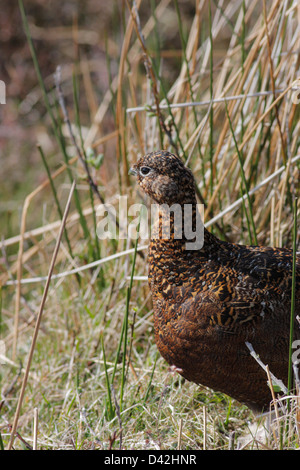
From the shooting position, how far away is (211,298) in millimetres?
1910

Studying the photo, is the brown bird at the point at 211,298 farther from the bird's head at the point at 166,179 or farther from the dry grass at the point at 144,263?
the dry grass at the point at 144,263

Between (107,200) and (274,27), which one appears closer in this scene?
(274,27)

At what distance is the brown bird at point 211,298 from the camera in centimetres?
189

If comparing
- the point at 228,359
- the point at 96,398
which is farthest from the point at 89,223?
the point at 228,359

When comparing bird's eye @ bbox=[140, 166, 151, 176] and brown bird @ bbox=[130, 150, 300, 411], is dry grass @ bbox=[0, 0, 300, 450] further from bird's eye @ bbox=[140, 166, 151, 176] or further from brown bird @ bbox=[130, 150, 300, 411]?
bird's eye @ bbox=[140, 166, 151, 176]

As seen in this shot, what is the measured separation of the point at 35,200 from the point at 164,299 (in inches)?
132

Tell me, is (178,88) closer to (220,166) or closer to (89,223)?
(220,166)

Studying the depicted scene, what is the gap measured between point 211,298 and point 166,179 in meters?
0.43

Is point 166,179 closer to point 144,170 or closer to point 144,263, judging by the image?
point 144,170

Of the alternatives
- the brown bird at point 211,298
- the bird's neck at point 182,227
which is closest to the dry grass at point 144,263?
the brown bird at point 211,298

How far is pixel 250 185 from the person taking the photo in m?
2.77

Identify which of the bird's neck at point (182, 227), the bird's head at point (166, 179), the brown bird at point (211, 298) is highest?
the bird's head at point (166, 179)

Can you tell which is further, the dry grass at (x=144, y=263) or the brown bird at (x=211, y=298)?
the dry grass at (x=144, y=263)

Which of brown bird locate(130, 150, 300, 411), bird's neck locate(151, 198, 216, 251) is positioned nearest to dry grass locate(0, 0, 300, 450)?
brown bird locate(130, 150, 300, 411)
